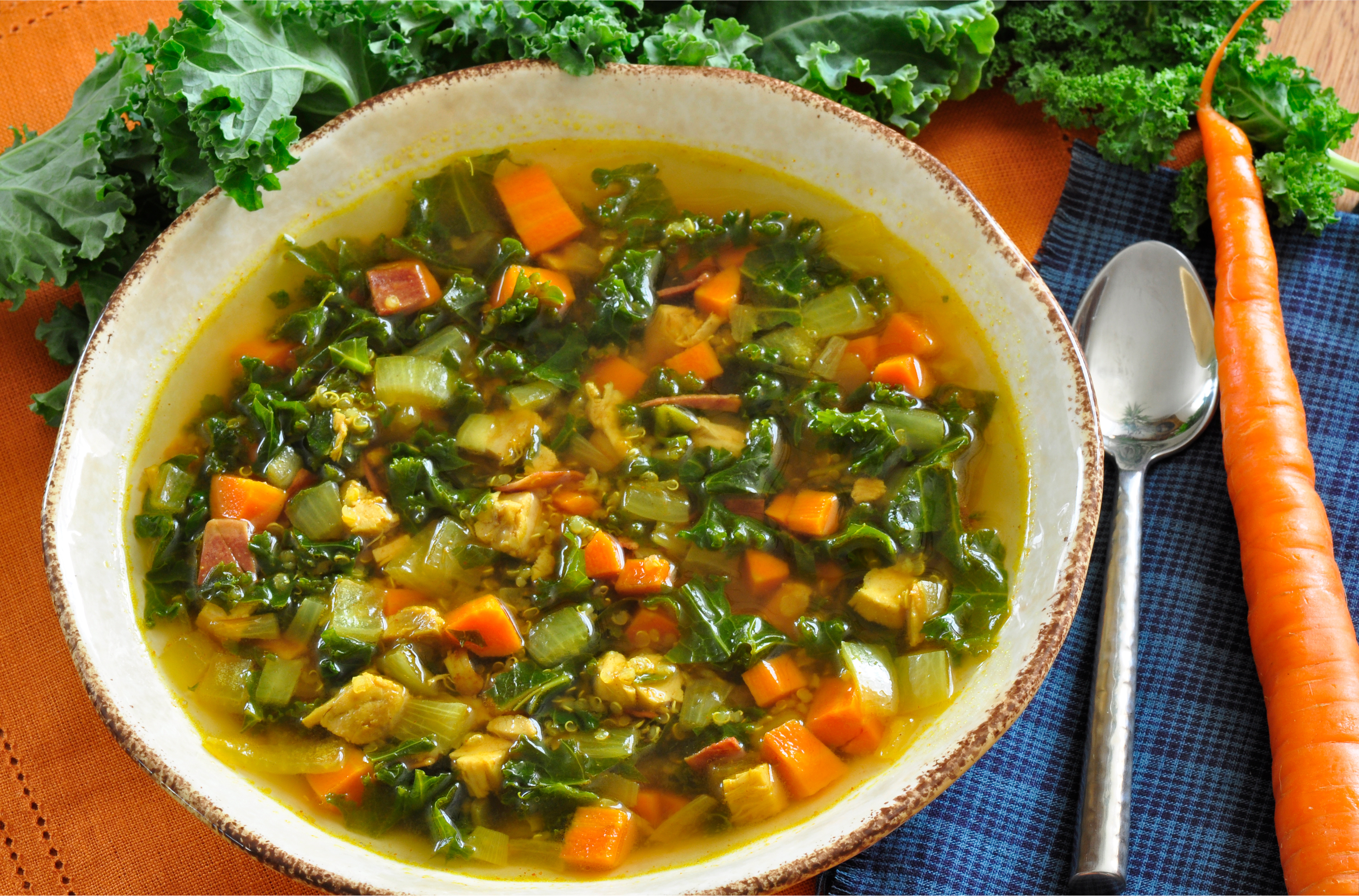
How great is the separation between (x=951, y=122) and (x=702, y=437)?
1648 mm

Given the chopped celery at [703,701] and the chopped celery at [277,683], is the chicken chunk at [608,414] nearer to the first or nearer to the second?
the chopped celery at [703,701]

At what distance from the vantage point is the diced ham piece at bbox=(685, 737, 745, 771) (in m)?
2.59

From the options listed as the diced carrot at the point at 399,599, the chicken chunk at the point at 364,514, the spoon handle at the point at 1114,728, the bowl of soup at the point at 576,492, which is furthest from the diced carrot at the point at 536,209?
the spoon handle at the point at 1114,728

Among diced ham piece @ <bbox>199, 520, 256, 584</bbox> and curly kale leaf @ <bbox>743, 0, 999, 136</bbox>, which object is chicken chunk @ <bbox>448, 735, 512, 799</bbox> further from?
curly kale leaf @ <bbox>743, 0, 999, 136</bbox>

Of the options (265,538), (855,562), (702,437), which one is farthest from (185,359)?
(855,562)

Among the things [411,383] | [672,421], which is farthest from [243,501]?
[672,421]

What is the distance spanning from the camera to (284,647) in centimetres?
276

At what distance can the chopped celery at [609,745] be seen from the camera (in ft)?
8.54

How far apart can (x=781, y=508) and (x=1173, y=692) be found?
131 centimetres

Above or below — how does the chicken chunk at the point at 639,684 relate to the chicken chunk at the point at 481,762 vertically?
above

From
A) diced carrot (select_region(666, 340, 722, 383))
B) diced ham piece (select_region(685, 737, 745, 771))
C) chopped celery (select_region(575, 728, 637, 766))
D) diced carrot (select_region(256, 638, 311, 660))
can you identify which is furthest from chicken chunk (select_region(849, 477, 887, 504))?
diced carrot (select_region(256, 638, 311, 660))

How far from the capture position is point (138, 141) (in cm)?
310

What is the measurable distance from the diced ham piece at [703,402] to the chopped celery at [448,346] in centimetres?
60

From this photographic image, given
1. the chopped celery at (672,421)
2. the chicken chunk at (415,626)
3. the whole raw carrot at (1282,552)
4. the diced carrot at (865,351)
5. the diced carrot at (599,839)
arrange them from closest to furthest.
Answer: the diced carrot at (599,839) < the whole raw carrot at (1282,552) < the chicken chunk at (415,626) < the chopped celery at (672,421) < the diced carrot at (865,351)
